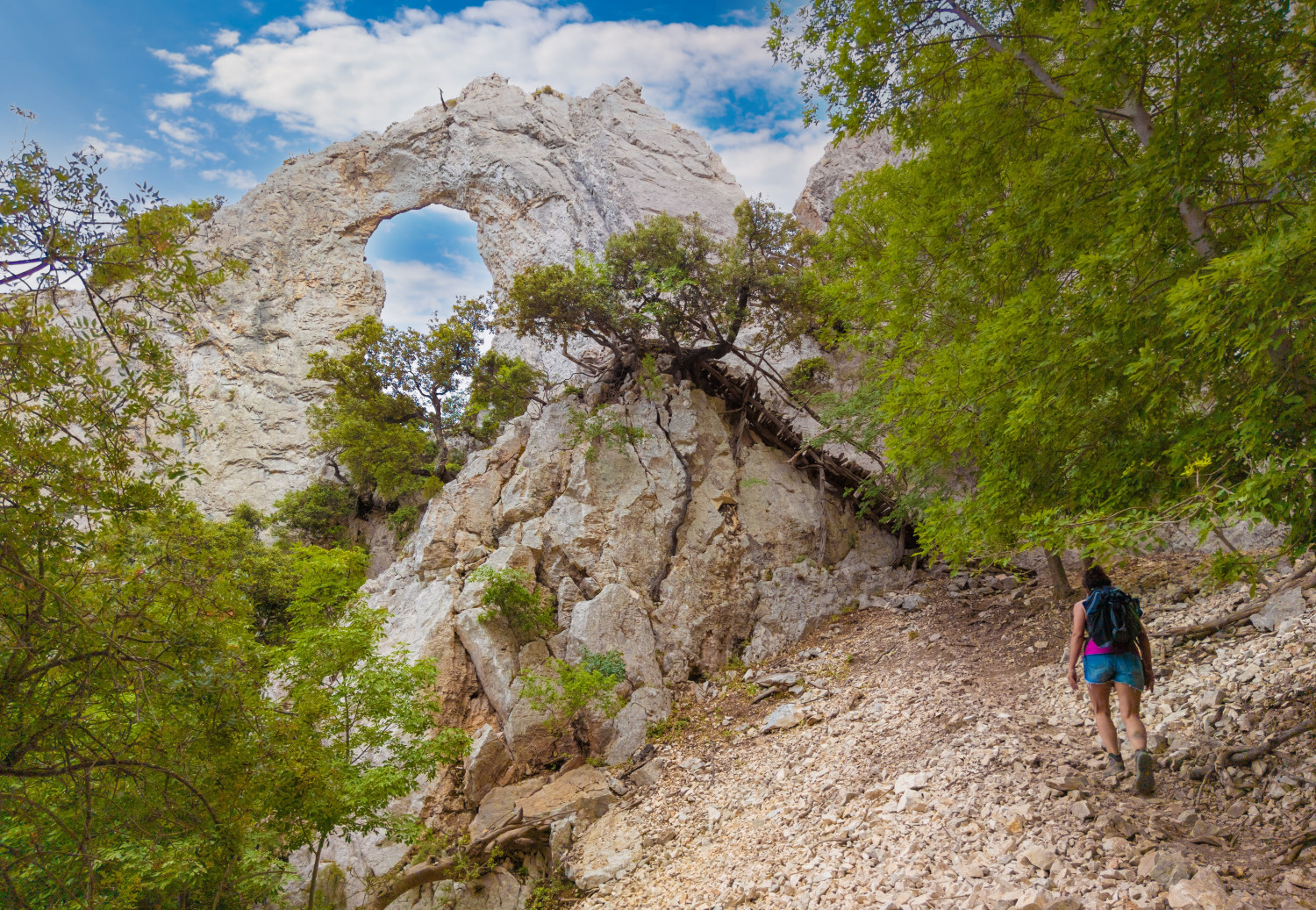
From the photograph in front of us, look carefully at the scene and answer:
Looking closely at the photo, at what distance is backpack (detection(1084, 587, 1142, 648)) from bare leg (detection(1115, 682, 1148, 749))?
35 cm

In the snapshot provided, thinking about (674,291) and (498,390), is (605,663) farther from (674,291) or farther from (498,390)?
(498,390)

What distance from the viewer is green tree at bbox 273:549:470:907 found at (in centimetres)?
650

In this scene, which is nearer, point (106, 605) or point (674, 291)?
point (106, 605)

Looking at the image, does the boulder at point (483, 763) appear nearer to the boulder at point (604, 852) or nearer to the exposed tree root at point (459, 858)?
the exposed tree root at point (459, 858)

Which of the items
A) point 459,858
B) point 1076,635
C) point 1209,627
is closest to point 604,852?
point 459,858

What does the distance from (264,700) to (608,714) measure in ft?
17.6

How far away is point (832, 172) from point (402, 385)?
1903 cm

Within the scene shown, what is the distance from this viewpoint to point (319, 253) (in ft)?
98.7

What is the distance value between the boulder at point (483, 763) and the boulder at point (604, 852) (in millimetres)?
2365

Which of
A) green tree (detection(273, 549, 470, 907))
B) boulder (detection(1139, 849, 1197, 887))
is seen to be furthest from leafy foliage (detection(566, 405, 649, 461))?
boulder (detection(1139, 849, 1197, 887))

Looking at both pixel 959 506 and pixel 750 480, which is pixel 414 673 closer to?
pixel 959 506

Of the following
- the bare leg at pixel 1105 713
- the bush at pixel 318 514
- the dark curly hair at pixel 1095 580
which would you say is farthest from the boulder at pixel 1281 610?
the bush at pixel 318 514

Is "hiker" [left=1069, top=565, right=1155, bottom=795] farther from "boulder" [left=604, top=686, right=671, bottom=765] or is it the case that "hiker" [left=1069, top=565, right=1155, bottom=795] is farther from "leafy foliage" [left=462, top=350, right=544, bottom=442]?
"leafy foliage" [left=462, top=350, right=544, bottom=442]

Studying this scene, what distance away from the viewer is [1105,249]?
4.27 meters
